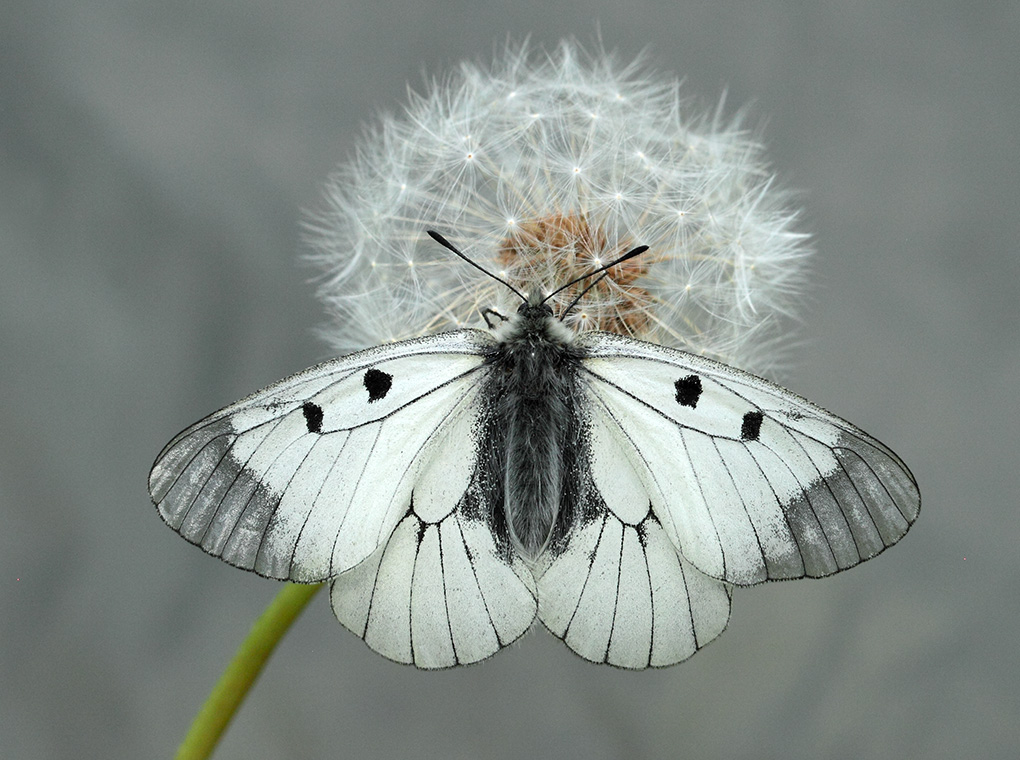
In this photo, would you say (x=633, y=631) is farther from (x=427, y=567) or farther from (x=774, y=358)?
(x=774, y=358)

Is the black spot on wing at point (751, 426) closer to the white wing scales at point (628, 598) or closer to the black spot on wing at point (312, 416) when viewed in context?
the white wing scales at point (628, 598)

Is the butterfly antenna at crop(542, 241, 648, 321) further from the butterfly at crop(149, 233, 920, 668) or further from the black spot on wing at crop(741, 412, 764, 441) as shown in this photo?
the black spot on wing at crop(741, 412, 764, 441)

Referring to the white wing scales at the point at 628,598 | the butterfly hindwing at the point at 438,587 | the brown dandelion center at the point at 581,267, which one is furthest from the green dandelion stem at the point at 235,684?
the brown dandelion center at the point at 581,267

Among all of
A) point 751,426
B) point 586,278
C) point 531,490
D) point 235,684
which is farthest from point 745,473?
point 235,684

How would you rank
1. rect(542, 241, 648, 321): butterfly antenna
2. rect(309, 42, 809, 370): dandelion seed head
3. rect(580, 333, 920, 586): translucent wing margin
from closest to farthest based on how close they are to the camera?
rect(580, 333, 920, 586): translucent wing margin → rect(542, 241, 648, 321): butterfly antenna → rect(309, 42, 809, 370): dandelion seed head

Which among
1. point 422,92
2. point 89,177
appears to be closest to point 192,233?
point 89,177

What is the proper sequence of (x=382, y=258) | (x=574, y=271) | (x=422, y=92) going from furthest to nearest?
1. (x=422, y=92)
2. (x=382, y=258)
3. (x=574, y=271)

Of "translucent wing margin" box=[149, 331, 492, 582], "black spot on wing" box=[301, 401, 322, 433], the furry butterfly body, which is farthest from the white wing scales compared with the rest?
"black spot on wing" box=[301, 401, 322, 433]
